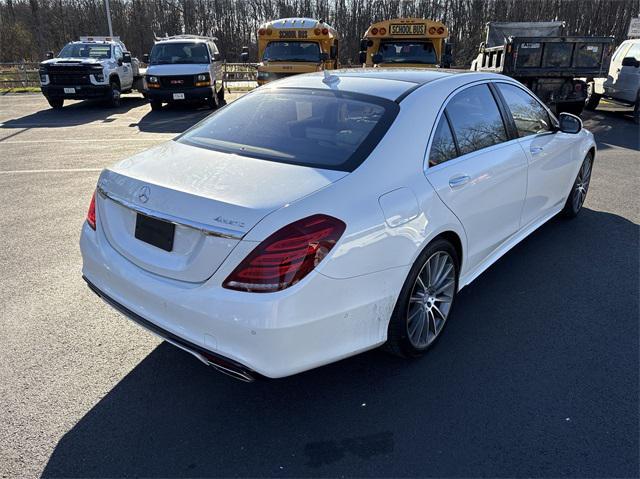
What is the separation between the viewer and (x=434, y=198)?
289cm

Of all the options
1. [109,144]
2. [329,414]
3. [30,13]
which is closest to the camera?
[329,414]

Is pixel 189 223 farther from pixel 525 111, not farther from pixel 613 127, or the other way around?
Result: pixel 613 127

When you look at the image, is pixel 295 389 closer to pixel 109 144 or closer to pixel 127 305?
pixel 127 305

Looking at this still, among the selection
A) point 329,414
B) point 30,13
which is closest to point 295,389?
point 329,414

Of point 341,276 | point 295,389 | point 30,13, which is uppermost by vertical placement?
point 30,13

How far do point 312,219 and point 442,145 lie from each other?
1264 mm

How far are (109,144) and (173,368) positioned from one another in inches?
334

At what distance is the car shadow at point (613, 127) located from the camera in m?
10.4

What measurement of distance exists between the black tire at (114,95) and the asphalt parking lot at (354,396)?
1328 cm

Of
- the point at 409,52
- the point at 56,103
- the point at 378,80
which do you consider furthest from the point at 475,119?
the point at 56,103

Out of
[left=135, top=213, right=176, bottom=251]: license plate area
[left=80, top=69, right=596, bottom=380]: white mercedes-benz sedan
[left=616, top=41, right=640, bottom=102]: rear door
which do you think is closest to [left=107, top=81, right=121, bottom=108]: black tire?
[left=80, top=69, right=596, bottom=380]: white mercedes-benz sedan

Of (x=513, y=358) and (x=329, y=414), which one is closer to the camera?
(x=329, y=414)

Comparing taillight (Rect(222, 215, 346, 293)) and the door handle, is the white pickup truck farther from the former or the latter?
taillight (Rect(222, 215, 346, 293))

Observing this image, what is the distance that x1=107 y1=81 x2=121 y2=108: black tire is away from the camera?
53.0 feet
